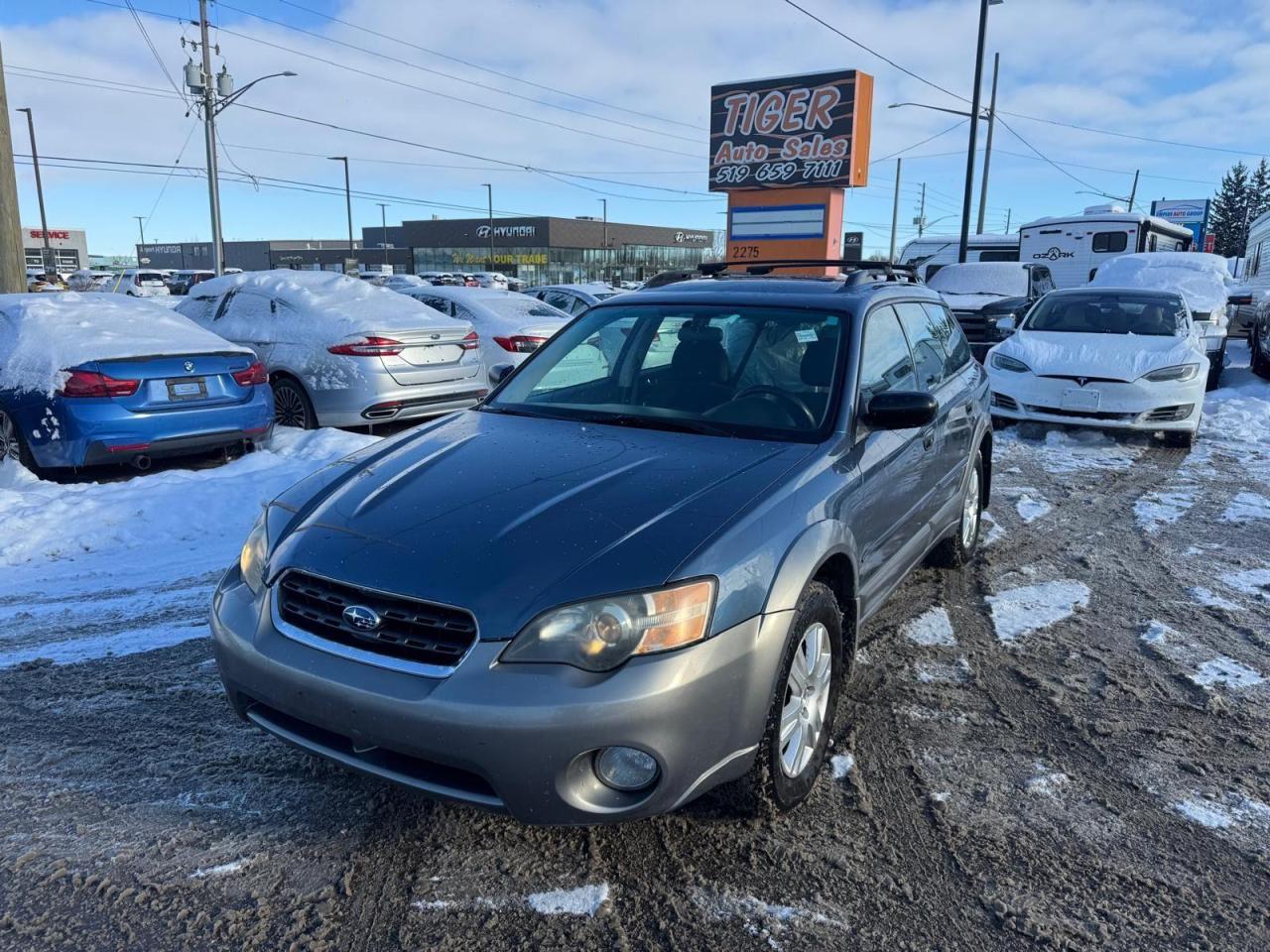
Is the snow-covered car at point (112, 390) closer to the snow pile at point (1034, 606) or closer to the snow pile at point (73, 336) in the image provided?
the snow pile at point (73, 336)

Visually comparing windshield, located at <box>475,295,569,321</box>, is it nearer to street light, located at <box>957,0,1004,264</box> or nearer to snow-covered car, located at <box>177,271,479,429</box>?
snow-covered car, located at <box>177,271,479,429</box>

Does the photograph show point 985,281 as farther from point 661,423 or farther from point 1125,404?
point 661,423

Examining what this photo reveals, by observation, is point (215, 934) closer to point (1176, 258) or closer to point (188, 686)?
point (188, 686)

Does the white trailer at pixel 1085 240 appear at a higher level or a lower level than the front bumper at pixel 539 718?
higher

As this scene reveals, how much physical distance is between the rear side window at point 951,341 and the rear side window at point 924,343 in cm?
4

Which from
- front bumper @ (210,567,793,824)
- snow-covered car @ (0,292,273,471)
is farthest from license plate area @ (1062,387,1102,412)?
front bumper @ (210,567,793,824)

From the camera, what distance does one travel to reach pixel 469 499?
2916 mm

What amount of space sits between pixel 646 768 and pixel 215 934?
1.21 meters

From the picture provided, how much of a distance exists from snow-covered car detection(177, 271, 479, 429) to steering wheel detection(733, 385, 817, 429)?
503 centimetres

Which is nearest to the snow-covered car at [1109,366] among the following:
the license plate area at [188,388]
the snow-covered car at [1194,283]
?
the snow-covered car at [1194,283]

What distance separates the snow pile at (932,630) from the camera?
Answer: 172 inches

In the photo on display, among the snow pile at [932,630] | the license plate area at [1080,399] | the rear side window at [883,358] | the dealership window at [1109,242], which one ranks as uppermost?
the dealership window at [1109,242]

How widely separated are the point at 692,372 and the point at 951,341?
7.06ft

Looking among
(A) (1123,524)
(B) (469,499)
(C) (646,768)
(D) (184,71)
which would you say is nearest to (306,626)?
(B) (469,499)
